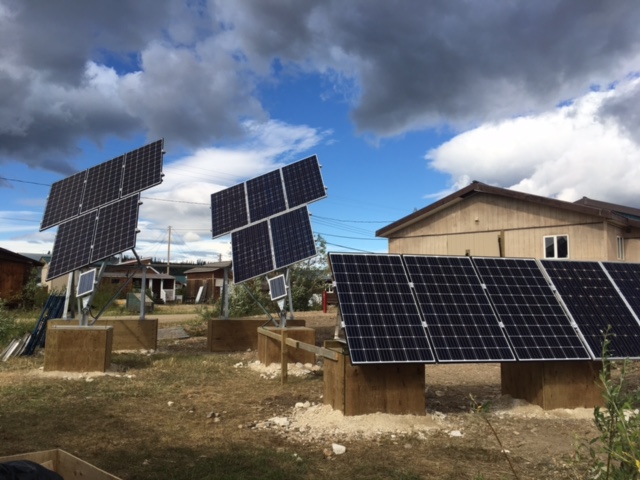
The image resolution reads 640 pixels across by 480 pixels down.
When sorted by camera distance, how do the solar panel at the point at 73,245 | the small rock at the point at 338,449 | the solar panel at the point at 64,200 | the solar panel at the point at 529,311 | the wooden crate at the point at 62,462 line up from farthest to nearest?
the solar panel at the point at 64,200 → the solar panel at the point at 73,245 → the solar panel at the point at 529,311 → the small rock at the point at 338,449 → the wooden crate at the point at 62,462

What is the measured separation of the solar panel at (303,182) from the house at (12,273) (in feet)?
87.9

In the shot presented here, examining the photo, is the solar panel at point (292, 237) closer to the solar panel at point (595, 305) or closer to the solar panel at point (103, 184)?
the solar panel at point (103, 184)

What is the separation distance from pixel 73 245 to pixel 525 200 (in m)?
16.6

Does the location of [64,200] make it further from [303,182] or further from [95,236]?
[303,182]

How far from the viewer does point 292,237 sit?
1602 centimetres

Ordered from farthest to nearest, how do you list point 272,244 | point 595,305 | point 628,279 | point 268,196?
point 268,196 → point 272,244 → point 628,279 → point 595,305

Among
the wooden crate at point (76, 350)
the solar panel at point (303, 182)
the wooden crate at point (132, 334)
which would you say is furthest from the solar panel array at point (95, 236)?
the solar panel at point (303, 182)

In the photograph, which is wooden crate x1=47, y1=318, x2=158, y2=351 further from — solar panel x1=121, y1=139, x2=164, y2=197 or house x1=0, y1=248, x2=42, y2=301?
house x1=0, y1=248, x2=42, y2=301

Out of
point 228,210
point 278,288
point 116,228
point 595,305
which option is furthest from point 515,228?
point 116,228

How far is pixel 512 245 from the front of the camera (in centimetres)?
2144

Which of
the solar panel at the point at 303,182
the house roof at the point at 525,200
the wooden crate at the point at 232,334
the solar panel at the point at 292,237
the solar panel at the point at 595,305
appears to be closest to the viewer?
the solar panel at the point at 595,305

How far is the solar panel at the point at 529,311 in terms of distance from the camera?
8.27 meters

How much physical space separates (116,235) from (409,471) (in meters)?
10.6

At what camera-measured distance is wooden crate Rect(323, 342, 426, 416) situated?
25.7 ft
